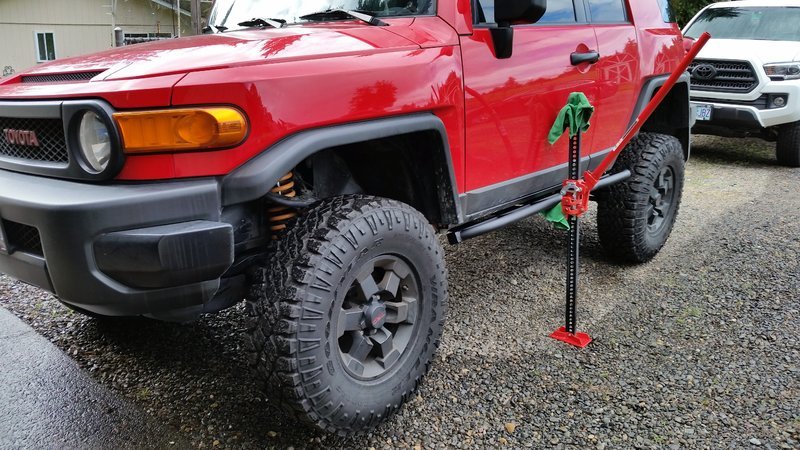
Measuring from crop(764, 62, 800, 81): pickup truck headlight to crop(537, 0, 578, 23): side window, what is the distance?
5515 millimetres

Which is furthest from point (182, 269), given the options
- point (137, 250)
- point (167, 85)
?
point (167, 85)

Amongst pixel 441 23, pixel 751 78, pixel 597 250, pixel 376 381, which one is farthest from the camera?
pixel 751 78

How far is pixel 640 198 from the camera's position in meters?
3.98

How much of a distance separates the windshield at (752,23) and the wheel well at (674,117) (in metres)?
4.76

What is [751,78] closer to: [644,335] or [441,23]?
[644,335]

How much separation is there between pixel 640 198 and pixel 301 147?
2.71 m

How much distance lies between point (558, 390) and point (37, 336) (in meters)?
2.73

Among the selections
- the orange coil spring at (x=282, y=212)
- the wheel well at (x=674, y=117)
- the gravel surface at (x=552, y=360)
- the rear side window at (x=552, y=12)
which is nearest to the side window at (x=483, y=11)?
the rear side window at (x=552, y=12)

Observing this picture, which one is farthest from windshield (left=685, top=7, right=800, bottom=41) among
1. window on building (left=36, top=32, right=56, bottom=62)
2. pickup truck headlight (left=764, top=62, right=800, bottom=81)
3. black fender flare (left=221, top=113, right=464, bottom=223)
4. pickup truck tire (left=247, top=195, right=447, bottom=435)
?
window on building (left=36, top=32, right=56, bottom=62)

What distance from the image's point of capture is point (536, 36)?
3008 mm

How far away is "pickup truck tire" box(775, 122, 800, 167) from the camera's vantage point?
750 cm

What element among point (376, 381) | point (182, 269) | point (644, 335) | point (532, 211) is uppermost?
point (182, 269)

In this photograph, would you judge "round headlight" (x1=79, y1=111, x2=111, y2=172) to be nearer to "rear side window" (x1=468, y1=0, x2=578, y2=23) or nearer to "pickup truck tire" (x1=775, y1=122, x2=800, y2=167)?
"rear side window" (x1=468, y1=0, x2=578, y2=23)

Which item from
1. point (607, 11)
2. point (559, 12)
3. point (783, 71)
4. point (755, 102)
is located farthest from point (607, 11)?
point (783, 71)
